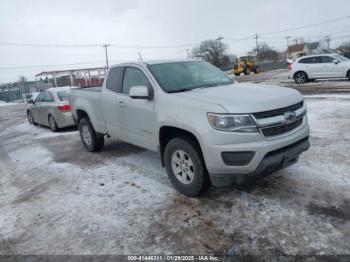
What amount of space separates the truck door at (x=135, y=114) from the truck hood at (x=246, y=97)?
678mm

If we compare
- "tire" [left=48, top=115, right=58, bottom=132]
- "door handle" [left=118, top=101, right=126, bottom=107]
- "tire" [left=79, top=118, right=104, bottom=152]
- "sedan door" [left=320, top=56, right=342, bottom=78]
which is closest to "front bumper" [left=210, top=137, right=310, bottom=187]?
"door handle" [left=118, top=101, right=126, bottom=107]

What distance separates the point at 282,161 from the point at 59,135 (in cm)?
770

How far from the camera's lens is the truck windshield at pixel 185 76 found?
4481mm

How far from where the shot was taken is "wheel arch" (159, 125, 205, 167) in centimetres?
389

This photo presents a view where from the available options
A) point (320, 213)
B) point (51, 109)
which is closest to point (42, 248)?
point (320, 213)

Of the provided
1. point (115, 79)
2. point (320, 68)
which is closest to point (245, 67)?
point (320, 68)

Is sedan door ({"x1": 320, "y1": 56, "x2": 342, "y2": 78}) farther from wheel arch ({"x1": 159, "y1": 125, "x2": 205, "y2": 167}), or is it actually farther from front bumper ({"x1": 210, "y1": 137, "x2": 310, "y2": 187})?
wheel arch ({"x1": 159, "y1": 125, "x2": 205, "y2": 167})

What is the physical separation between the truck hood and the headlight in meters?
0.08

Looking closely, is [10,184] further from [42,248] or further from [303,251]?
[303,251]

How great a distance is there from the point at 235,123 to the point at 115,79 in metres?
2.85

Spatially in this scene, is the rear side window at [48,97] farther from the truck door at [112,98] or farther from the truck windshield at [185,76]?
the truck windshield at [185,76]

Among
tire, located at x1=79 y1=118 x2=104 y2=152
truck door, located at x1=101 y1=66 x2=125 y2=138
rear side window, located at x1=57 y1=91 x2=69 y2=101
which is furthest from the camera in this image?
rear side window, located at x1=57 y1=91 x2=69 y2=101

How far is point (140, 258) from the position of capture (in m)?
3.04

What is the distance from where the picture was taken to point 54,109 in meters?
9.96
